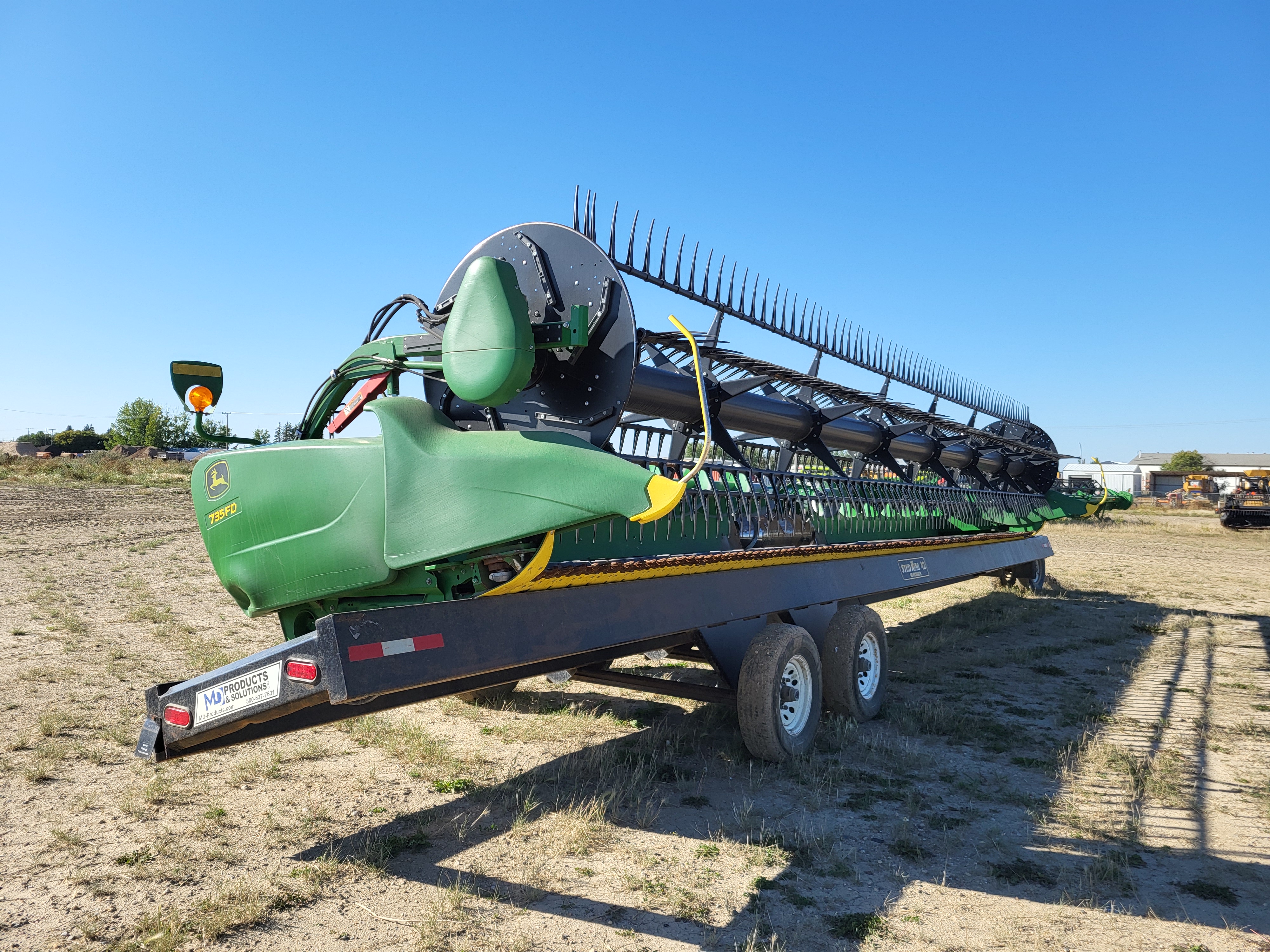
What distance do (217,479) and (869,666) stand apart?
4.54 metres

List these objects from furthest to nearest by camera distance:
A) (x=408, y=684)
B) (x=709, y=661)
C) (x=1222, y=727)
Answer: (x=1222, y=727) < (x=709, y=661) < (x=408, y=684)

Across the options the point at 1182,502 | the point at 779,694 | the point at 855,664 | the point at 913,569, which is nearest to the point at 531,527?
the point at 779,694

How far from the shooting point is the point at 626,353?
3895 mm

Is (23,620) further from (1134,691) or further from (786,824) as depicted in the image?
(1134,691)

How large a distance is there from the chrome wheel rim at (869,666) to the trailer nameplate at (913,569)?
3.62 feet

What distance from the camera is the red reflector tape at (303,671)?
9.75ft

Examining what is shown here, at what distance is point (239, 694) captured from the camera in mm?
3273

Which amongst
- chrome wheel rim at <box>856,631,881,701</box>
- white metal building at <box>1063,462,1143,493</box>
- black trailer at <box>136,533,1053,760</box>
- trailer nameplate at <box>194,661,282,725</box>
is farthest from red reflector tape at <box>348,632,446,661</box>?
white metal building at <box>1063,462,1143,493</box>

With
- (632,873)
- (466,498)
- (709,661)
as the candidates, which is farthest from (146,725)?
(709,661)

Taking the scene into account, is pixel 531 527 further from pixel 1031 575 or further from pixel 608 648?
pixel 1031 575

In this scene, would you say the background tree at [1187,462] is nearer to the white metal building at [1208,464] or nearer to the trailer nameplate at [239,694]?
the white metal building at [1208,464]

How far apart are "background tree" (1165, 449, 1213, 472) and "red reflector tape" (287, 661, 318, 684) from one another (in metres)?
81.9

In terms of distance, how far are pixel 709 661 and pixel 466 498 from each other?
242 cm

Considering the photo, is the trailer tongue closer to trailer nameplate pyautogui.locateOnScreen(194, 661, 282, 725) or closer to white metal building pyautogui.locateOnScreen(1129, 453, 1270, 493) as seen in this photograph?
trailer nameplate pyautogui.locateOnScreen(194, 661, 282, 725)
